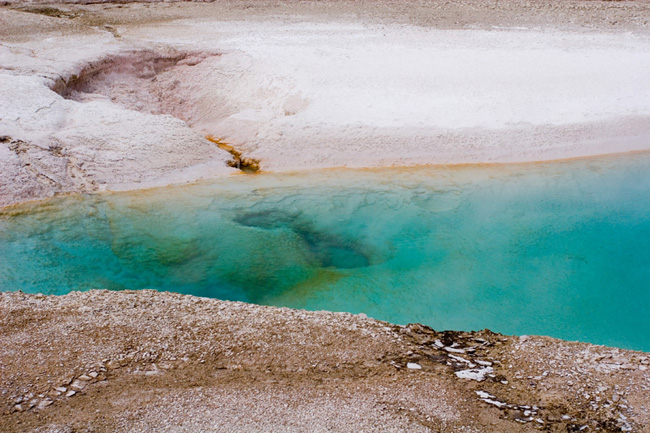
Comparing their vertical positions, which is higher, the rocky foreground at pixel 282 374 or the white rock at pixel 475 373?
the white rock at pixel 475 373

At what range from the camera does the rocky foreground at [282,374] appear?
10.7 feet

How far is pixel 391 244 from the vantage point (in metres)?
5.96

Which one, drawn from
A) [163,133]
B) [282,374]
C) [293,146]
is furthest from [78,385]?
[163,133]

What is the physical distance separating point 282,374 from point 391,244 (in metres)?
2.57

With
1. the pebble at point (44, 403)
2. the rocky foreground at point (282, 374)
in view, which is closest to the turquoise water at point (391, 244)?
the rocky foreground at point (282, 374)

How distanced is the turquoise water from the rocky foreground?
2.64 feet

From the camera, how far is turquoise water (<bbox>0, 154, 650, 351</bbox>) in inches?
200

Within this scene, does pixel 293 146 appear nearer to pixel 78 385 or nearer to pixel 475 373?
pixel 475 373

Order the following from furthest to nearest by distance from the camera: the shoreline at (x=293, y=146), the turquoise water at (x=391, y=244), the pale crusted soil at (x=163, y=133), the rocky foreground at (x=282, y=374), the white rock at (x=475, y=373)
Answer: the pale crusted soil at (x=163, y=133), the turquoise water at (x=391, y=244), the white rock at (x=475, y=373), the shoreline at (x=293, y=146), the rocky foreground at (x=282, y=374)

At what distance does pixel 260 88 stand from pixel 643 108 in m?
5.54

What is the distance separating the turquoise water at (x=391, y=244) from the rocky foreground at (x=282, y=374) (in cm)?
81

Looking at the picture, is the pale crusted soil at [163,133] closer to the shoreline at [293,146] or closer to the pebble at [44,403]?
the shoreline at [293,146]

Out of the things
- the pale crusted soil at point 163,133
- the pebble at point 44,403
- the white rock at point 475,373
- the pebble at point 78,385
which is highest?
the pale crusted soil at point 163,133

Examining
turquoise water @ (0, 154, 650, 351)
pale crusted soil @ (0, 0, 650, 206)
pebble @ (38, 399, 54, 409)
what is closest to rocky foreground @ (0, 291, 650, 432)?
pebble @ (38, 399, 54, 409)
